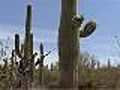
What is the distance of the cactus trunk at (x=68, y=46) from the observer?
1181 cm

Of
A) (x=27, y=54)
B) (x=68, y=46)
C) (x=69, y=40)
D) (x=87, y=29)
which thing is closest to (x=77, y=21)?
(x=87, y=29)

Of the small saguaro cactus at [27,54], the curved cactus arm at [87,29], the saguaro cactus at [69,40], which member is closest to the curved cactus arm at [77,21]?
the saguaro cactus at [69,40]

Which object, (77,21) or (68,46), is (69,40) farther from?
(77,21)

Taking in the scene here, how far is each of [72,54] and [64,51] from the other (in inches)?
9.4

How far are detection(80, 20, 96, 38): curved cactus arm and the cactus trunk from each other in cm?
50

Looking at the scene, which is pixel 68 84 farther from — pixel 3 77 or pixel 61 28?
pixel 3 77

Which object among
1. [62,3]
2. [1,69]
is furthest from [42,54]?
[62,3]

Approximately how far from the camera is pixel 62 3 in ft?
42.4

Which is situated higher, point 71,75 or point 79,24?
point 79,24

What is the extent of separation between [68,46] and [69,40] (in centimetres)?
20

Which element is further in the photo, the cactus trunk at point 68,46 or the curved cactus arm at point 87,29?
the curved cactus arm at point 87,29

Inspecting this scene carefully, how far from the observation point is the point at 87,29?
42.9ft

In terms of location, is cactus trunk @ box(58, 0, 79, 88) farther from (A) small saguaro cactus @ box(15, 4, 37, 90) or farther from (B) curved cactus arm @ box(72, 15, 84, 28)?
(A) small saguaro cactus @ box(15, 4, 37, 90)

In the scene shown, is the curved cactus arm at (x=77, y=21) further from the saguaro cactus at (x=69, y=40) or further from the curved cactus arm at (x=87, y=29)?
the curved cactus arm at (x=87, y=29)
